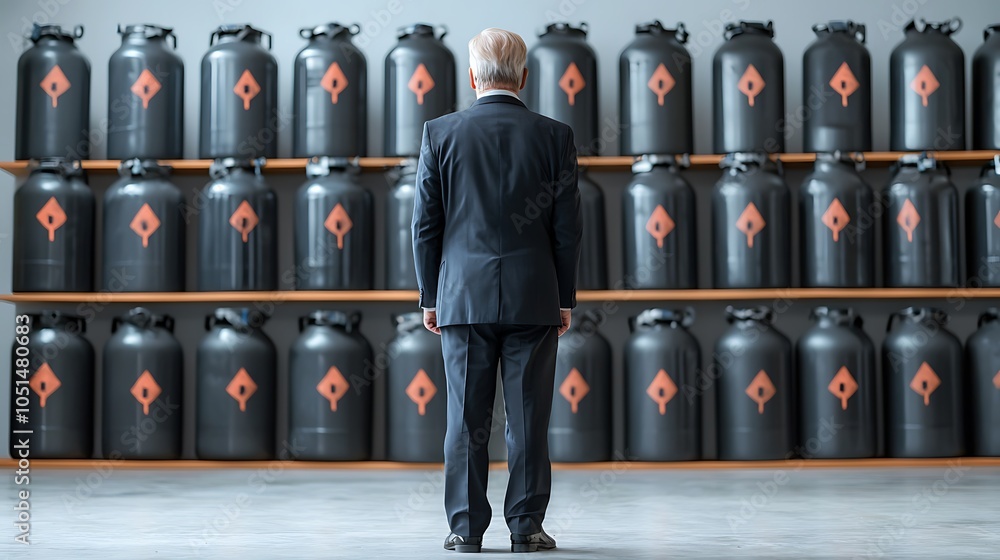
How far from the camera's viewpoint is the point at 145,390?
4.69m

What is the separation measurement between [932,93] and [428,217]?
3068 mm

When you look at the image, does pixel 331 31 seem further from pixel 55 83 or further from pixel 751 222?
pixel 751 222

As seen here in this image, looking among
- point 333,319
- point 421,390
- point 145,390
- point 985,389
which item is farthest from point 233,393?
point 985,389

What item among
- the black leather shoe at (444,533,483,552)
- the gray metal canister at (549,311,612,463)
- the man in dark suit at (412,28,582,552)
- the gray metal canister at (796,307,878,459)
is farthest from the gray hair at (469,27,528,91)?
the gray metal canister at (796,307,878,459)

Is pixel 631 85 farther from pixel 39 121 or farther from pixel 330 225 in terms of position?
pixel 39 121

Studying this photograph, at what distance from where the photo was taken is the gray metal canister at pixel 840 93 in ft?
15.5

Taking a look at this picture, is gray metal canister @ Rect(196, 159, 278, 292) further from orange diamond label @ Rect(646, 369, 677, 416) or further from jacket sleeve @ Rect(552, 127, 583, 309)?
jacket sleeve @ Rect(552, 127, 583, 309)

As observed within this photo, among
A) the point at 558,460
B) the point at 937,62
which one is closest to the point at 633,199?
the point at 558,460

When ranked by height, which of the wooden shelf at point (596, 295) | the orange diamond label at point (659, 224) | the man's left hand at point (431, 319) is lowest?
the man's left hand at point (431, 319)

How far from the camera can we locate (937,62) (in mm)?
4723

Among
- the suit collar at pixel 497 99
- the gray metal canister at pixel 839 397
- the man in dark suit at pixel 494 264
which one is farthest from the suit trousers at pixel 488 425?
the gray metal canister at pixel 839 397

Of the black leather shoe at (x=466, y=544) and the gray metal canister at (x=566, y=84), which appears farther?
the gray metal canister at (x=566, y=84)

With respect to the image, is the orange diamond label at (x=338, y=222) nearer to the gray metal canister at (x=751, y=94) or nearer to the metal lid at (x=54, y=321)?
the metal lid at (x=54, y=321)

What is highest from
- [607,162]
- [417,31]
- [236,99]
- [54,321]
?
[417,31]
